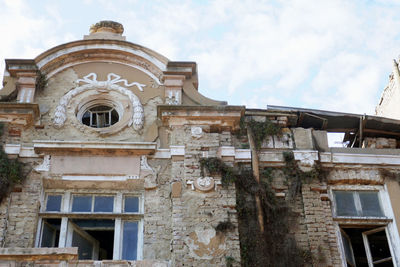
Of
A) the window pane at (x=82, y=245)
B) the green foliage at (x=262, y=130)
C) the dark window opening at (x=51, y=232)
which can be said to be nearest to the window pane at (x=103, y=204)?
the window pane at (x=82, y=245)

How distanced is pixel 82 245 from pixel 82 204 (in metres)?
0.72

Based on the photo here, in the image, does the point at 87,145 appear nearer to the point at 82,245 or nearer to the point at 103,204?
the point at 103,204

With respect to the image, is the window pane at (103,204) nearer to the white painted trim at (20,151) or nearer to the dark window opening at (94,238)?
the dark window opening at (94,238)

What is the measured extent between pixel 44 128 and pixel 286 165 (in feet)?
14.4

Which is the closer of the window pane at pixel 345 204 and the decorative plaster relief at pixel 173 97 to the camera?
the window pane at pixel 345 204

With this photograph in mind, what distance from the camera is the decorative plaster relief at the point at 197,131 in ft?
36.6

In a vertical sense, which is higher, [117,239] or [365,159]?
[365,159]

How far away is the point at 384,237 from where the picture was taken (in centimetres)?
1087

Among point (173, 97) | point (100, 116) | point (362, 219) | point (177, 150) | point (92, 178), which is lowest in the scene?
point (362, 219)

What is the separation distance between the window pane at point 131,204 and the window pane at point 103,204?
0.79 feet

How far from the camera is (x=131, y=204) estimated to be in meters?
10.7

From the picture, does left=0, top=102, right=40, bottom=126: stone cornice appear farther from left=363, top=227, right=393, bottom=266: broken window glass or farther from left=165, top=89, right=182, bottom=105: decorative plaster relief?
left=363, top=227, right=393, bottom=266: broken window glass

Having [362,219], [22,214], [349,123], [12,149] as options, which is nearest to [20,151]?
[12,149]

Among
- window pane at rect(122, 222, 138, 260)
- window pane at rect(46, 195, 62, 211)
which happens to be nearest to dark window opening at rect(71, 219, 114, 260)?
window pane at rect(122, 222, 138, 260)
